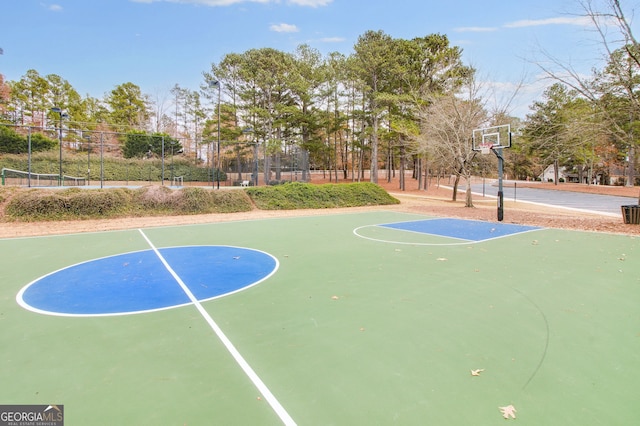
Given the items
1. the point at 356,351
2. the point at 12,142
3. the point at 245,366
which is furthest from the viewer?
the point at 12,142

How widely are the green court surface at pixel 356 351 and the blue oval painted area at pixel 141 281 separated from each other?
0.23 m

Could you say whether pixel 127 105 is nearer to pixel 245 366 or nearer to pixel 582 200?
pixel 245 366

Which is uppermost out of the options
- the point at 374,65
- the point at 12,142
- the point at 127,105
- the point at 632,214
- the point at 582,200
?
the point at 127,105

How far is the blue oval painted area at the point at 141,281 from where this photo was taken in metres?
4.04

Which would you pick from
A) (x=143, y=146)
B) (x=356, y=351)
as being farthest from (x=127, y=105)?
(x=356, y=351)

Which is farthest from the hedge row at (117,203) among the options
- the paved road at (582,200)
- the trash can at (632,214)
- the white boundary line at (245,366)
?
the paved road at (582,200)

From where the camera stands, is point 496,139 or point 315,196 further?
point 315,196

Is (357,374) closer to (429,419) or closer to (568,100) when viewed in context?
(429,419)

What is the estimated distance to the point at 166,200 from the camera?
13.3 m

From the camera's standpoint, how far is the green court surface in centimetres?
212

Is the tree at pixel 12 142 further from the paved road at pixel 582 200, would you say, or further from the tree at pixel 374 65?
the paved road at pixel 582 200

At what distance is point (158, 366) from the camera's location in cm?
264

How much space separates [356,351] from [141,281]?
3.69m

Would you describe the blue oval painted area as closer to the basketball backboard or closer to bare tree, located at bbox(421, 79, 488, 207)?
the basketball backboard
